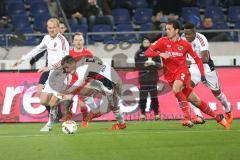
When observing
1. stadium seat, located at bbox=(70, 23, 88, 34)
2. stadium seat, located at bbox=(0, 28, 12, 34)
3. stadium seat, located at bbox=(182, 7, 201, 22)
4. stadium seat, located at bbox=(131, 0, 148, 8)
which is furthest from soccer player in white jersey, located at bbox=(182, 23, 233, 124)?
stadium seat, located at bbox=(131, 0, 148, 8)

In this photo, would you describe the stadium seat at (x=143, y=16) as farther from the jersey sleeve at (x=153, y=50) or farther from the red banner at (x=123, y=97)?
the jersey sleeve at (x=153, y=50)

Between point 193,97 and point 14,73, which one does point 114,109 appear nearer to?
point 193,97

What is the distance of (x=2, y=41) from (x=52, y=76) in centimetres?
618

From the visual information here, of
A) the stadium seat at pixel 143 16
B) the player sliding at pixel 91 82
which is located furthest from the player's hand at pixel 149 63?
the stadium seat at pixel 143 16

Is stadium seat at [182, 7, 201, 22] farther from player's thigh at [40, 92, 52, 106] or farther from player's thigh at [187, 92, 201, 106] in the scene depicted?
player's thigh at [40, 92, 52, 106]

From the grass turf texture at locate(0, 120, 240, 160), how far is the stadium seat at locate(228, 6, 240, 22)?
34.1 ft

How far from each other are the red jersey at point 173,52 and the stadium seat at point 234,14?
1086 centimetres

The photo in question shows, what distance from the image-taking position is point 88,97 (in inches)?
596

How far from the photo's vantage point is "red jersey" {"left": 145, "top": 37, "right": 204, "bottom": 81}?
1408cm

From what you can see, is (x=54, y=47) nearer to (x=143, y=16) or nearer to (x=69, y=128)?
(x=69, y=128)

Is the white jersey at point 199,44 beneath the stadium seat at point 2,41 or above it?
beneath

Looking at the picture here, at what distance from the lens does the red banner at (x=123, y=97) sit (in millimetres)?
17281

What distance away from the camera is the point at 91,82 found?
1509 centimetres

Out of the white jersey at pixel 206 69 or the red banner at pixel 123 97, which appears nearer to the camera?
the white jersey at pixel 206 69
